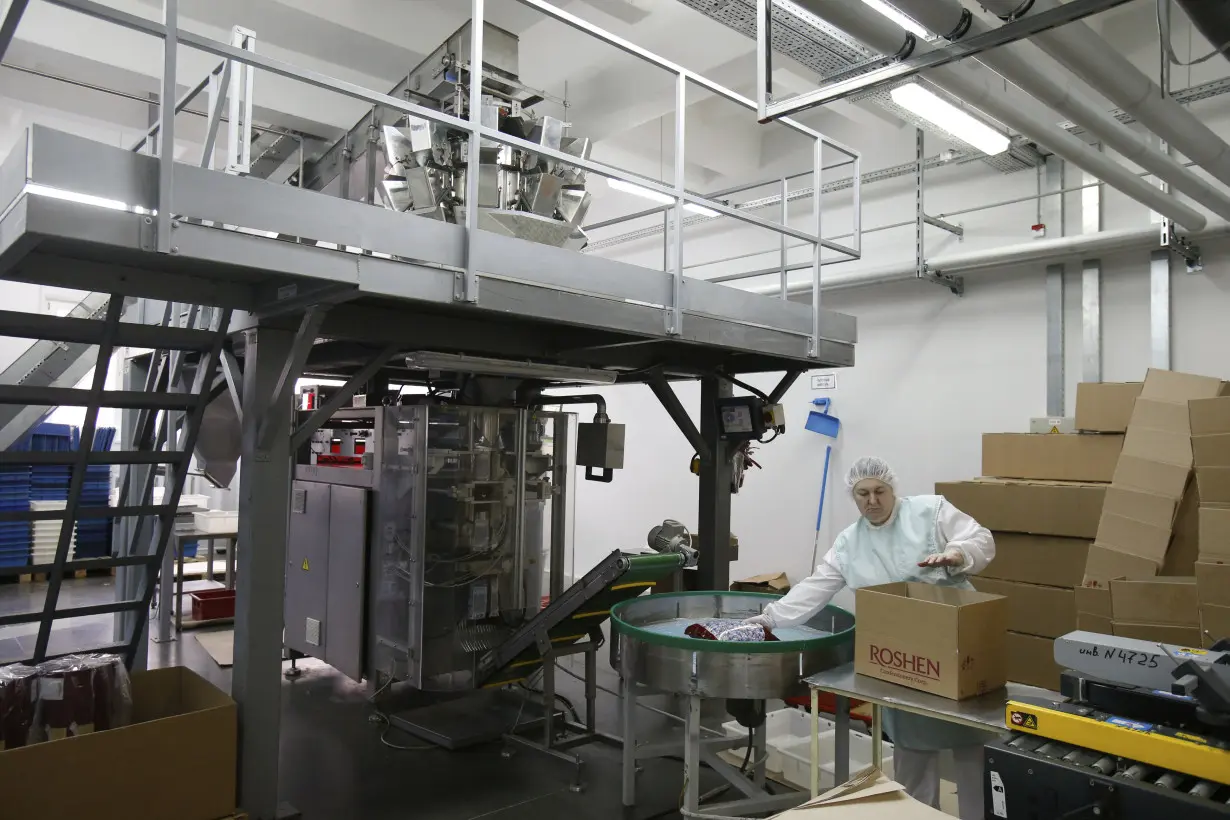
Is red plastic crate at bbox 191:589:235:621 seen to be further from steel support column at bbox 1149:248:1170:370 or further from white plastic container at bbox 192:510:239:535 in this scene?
steel support column at bbox 1149:248:1170:370

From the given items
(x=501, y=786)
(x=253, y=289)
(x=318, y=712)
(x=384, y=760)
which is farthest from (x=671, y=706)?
(x=253, y=289)

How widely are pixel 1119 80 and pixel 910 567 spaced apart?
1941 mm

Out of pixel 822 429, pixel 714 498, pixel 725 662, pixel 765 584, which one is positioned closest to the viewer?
pixel 725 662

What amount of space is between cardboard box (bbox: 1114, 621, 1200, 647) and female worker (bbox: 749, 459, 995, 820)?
2.38 feet

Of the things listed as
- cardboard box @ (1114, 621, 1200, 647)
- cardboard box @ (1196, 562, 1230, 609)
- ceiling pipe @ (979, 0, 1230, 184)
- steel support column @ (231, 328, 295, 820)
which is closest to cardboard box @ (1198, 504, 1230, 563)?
cardboard box @ (1196, 562, 1230, 609)

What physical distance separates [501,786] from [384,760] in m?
0.73

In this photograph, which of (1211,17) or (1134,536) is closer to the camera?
(1211,17)

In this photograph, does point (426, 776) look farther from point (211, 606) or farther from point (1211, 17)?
point (1211, 17)

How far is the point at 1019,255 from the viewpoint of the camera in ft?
17.1

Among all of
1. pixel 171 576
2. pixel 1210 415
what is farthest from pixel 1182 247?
pixel 171 576

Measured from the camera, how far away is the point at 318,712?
16.0 feet

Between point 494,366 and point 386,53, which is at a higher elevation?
point 386,53

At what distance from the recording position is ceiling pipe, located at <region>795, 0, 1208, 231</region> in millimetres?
2420

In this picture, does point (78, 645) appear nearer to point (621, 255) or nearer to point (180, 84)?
point (180, 84)
